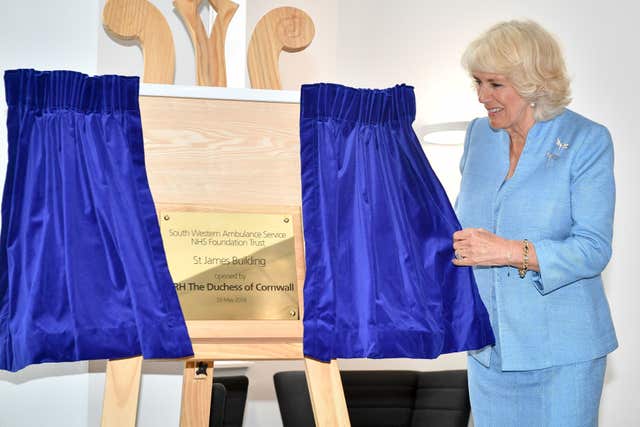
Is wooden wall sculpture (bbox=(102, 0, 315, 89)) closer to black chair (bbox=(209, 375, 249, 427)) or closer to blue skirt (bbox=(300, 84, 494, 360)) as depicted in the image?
blue skirt (bbox=(300, 84, 494, 360))

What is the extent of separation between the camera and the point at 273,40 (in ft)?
6.50

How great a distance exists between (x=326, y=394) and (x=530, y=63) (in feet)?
3.05

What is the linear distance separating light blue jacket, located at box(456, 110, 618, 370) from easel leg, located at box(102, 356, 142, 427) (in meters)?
0.86

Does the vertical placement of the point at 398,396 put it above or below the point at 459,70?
below

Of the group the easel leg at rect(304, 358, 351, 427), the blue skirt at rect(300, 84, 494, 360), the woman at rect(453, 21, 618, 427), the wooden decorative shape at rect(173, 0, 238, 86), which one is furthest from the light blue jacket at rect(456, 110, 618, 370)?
the wooden decorative shape at rect(173, 0, 238, 86)

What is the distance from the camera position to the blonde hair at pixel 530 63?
207 cm

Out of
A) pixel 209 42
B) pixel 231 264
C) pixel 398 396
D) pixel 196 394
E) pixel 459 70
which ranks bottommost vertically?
pixel 398 396

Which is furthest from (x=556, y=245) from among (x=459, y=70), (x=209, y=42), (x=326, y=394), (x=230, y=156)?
(x=459, y=70)

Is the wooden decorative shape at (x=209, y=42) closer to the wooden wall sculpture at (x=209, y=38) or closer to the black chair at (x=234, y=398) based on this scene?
the wooden wall sculpture at (x=209, y=38)

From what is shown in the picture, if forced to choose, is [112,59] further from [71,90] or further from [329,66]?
[329,66]

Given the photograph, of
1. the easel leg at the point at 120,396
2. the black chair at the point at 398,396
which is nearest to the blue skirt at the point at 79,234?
the easel leg at the point at 120,396

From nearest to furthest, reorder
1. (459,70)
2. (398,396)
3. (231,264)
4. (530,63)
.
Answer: (231,264), (530,63), (398,396), (459,70)

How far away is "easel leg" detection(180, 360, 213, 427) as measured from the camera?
6.99 ft

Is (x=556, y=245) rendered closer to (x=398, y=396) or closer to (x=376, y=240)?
(x=376, y=240)
